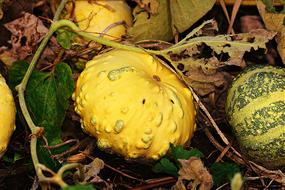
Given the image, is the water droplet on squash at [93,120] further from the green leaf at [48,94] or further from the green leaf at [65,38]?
the green leaf at [65,38]

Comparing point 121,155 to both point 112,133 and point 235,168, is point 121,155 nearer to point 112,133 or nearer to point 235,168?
point 112,133

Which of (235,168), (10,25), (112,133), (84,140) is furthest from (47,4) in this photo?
(235,168)

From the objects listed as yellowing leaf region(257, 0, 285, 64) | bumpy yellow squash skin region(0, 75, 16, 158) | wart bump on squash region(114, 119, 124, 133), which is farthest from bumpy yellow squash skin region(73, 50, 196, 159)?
yellowing leaf region(257, 0, 285, 64)

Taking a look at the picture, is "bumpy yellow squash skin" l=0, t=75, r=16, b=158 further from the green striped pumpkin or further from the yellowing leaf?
the yellowing leaf

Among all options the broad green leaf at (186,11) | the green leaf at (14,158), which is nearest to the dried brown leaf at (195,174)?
the green leaf at (14,158)

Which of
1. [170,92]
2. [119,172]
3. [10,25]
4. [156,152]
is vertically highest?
[10,25]
